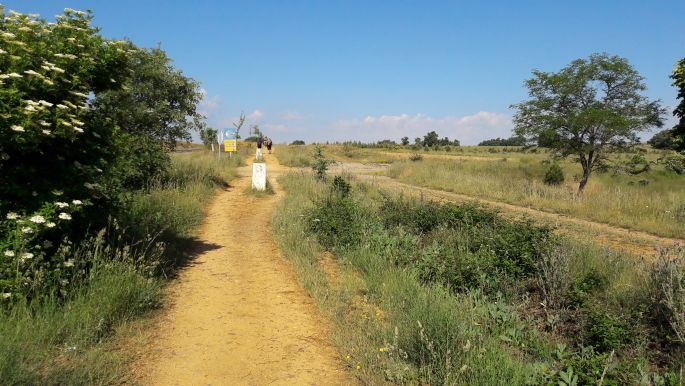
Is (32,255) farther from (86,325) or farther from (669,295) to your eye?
(669,295)

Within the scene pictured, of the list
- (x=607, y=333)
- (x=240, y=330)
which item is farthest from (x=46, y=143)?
(x=607, y=333)

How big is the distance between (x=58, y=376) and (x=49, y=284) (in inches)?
55.4

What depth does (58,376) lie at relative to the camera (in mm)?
3443

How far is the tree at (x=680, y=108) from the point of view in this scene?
490 inches

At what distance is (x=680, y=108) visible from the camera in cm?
1295

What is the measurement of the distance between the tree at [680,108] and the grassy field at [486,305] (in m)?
7.97

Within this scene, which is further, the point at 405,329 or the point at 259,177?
the point at 259,177

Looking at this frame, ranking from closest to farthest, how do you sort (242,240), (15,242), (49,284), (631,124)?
(15,242), (49,284), (242,240), (631,124)

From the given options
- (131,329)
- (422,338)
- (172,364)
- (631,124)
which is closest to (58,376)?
(172,364)

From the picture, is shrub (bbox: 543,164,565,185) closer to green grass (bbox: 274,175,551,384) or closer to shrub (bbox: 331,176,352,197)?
shrub (bbox: 331,176,352,197)

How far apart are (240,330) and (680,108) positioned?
14.0 m

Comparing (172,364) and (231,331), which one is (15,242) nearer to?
(172,364)

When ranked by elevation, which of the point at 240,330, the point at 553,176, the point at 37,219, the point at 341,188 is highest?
the point at 37,219

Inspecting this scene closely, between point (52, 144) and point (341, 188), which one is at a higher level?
point (52, 144)
